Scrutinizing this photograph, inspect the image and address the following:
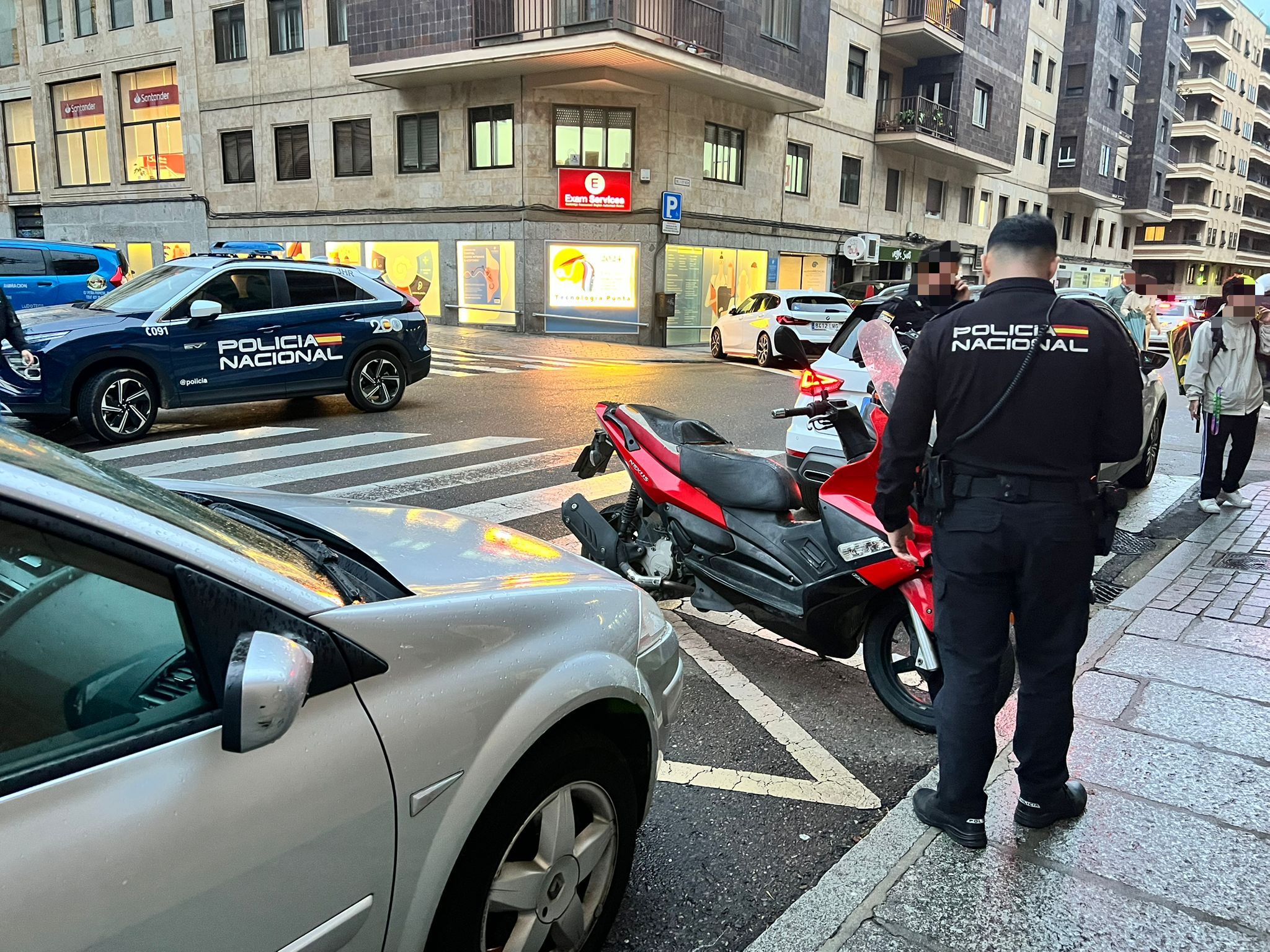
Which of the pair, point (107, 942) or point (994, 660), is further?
point (994, 660)

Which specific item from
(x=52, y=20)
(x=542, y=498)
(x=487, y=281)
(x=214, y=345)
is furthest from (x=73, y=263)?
(x=52, y=20)

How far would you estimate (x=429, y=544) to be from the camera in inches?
97.7

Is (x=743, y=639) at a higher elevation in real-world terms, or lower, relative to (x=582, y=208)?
lower

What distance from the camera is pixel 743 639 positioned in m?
4.68

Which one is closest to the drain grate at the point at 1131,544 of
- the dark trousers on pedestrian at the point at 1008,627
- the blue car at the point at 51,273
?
the dark trousers on pedestrian at the point at 1008,627

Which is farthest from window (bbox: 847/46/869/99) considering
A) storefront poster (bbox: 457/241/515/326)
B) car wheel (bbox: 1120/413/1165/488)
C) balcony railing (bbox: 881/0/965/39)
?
car wheel (bbox: 1120/413/1165/488)

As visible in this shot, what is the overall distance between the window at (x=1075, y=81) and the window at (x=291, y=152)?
36898mm

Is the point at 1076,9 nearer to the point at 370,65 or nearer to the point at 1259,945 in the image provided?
the point at 370,65

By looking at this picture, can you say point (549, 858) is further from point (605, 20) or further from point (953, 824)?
point (605, 20)

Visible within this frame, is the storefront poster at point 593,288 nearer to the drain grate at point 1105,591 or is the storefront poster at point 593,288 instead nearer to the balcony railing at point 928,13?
the balcony railing at point 928,13

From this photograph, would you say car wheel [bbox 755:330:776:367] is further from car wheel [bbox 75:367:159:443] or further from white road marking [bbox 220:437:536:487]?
car wheel [bbox 75:367:159:443]

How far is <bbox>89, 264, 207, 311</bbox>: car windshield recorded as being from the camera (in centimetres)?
923

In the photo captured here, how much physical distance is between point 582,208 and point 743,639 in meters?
20.6

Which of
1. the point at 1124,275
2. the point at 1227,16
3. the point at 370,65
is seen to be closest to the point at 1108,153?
the point at 1227,16
